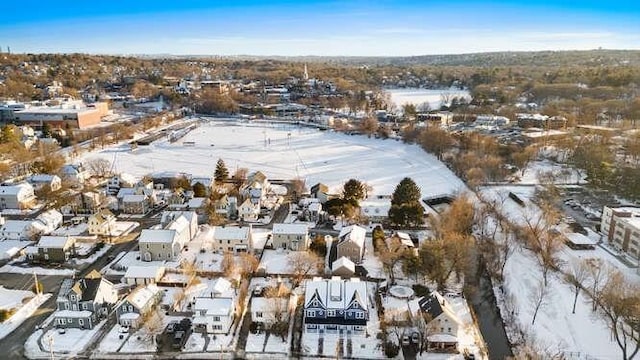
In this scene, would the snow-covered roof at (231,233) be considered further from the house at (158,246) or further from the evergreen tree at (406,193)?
the evergreen tree at (406,193)

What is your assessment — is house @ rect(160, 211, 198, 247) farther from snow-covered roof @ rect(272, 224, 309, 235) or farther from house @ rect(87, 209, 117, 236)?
snow-covered roof @ rect(272, 224, 309, 235)

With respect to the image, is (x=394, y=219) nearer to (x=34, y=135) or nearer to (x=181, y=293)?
(x=181, y=293)

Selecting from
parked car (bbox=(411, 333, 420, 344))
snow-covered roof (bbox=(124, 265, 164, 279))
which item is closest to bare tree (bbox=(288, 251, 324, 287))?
parked car (bbox=(411, 333, 420, 344))

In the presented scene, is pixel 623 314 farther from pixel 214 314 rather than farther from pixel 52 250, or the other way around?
pixel 52 250

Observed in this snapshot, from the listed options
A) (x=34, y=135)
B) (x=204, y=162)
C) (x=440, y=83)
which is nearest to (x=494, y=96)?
(x=440, y=83)

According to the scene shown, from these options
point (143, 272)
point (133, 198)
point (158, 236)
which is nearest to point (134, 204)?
point (133, 198)

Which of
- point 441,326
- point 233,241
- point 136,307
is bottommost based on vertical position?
point 441,326

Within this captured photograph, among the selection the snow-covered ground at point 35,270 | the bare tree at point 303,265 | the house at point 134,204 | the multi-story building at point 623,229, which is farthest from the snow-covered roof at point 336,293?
the house at point 134,204
